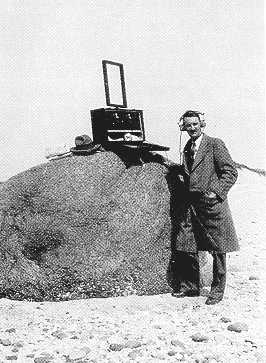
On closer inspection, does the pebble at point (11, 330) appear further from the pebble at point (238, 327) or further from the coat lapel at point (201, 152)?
the coat lapel at point (201, 152)

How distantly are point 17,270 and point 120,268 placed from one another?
1203 millimetres

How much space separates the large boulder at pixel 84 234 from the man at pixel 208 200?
16.9 inches

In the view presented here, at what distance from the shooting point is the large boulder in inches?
201

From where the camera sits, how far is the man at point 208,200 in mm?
4812

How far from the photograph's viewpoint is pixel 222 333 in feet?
13.3

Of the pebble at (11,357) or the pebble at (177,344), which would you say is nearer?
the pebble at (11,357)

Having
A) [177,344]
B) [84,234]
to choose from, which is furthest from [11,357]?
[84,234]

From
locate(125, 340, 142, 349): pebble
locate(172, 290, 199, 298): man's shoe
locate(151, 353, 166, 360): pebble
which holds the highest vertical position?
locate(125, 340, 142, 349): pebble

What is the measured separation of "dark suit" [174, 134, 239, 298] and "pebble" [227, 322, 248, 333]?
75cm

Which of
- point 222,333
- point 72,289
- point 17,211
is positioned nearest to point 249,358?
point 222,333

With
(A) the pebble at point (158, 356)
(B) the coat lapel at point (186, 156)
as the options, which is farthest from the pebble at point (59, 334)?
(B) the coat lapel at point (186, 156)

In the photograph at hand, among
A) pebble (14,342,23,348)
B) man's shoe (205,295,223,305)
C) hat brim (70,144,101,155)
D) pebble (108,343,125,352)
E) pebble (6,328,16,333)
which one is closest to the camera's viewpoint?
pebble (108,343,125,352)

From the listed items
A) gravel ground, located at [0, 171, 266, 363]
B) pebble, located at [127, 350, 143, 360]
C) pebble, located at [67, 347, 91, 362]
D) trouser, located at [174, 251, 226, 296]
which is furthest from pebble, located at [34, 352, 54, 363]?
trouser, located at [174, 251, 226, 296]

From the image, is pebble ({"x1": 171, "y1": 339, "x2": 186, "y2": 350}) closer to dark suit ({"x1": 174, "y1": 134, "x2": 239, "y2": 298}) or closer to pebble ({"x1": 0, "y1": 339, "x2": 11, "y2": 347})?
dark suit ({"x1": 174, "y1": 134, "x2": 239, "y2": 298})
